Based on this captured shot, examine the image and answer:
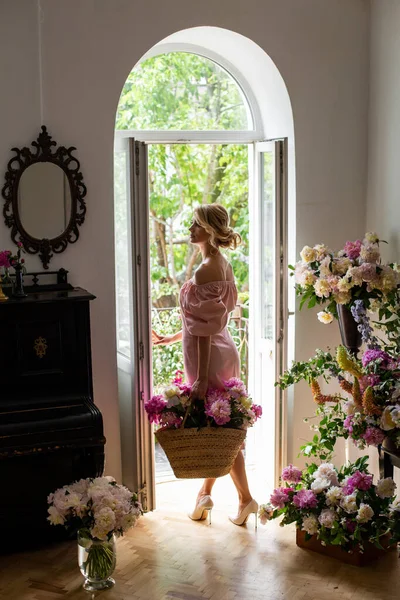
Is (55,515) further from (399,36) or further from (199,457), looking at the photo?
(399,36)

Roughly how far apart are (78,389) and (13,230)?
94 cm

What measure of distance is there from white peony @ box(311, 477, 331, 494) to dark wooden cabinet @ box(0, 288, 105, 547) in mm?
1161

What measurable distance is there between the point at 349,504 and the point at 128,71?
104 inches

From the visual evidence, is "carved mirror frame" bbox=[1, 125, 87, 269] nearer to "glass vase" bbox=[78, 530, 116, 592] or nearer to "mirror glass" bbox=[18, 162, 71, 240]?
"mirror glass" bbox=[18, 162, 71, 240]

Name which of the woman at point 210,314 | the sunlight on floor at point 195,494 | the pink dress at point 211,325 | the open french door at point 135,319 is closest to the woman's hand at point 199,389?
the woman at point 210,314

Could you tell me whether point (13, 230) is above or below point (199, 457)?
above

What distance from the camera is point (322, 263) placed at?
4344mm

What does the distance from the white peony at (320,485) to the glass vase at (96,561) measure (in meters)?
1.14

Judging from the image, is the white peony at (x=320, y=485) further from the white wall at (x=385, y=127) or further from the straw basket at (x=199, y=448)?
the white wall at (x=385, y=127)

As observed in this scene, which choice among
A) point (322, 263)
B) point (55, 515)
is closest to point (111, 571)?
point (55, 515)

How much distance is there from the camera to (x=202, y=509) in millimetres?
4918

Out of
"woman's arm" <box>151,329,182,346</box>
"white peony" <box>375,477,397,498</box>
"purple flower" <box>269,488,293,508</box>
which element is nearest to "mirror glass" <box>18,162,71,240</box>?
"woman's arm" <box>151,329,182,346</box>

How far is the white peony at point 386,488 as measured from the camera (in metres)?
4.32

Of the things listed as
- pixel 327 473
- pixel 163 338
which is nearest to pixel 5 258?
pixel 163 338
